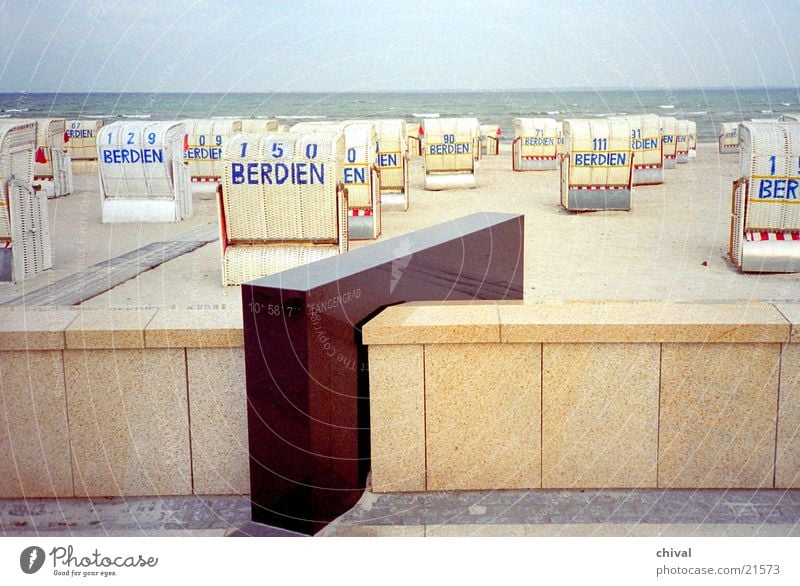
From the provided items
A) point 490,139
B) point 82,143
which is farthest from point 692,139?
point 82,143

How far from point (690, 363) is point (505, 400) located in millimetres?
1152

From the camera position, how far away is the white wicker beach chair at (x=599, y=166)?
21453 mm

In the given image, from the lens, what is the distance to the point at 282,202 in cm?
1254

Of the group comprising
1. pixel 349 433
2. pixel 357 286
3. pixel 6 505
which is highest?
pixel 357 286

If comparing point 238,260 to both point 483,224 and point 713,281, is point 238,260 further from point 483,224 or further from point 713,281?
point 713,281

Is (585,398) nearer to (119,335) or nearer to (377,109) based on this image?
(119,335)

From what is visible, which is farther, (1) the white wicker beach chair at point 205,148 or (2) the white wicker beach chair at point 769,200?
(1) the white wicker beach chair at point 205,148

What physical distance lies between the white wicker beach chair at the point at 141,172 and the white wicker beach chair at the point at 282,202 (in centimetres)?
861

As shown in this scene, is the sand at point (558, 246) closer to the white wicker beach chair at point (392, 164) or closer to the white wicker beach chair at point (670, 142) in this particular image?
the white wicker beach chair at point (392, 164)

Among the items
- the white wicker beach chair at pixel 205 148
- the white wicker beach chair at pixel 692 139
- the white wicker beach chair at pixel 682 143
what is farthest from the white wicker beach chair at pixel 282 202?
the white wicker beach chair at pixel 692 139

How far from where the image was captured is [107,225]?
68.2ft

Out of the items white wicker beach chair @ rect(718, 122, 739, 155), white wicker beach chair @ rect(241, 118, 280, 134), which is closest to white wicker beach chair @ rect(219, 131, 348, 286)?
white wicker beach chair @ rect(241, 118, 280, 134)

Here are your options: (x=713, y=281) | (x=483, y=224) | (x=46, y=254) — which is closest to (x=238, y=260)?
(x=46, y=254)

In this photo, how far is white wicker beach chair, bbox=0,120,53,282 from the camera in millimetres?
13977
